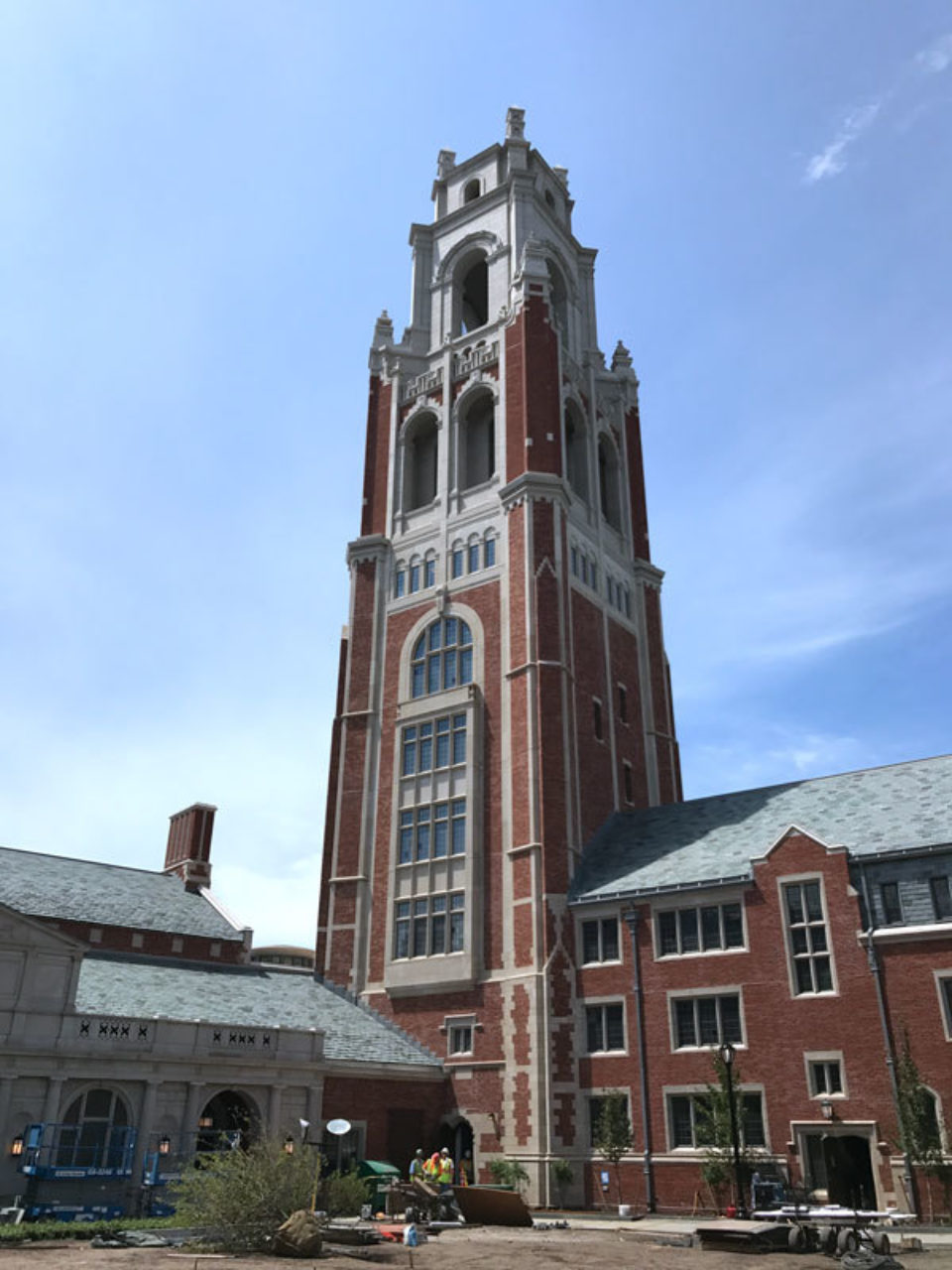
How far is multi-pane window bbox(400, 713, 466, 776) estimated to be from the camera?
47.1 meters

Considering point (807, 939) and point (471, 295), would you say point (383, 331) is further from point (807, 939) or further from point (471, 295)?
point (807, 939)

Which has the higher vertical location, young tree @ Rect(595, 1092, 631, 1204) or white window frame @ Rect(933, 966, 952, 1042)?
white window frame @ Rect(933, 966, 952, 1042)

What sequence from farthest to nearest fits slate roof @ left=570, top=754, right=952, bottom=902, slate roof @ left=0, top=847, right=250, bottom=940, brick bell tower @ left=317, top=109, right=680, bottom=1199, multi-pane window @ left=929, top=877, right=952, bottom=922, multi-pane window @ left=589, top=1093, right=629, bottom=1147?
slate roof @ left=0, top=847, right=250, bottom=940 → brick bell tower @ left=317, top=109, right=680, bottom=1199 → multi-pane window @ left=589, top=1093, right=629, bottom=1147 → slate roof @ left=570, top=754, right=952, bottom=902 → multi-pane window @ left=929, top=877, right=952, bottom=922

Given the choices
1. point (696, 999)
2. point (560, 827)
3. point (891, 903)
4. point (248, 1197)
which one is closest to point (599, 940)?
point (696, 999)

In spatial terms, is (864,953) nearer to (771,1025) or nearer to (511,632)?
(771,1025)

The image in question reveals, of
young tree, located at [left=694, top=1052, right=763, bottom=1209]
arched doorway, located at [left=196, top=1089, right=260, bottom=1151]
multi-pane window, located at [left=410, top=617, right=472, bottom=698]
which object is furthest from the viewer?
multi-pane window, located at [left=410, top=617, right=472, bottom=698]

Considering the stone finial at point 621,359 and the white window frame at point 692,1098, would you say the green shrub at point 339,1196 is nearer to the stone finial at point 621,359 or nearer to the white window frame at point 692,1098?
the white window frame at point 692,1098

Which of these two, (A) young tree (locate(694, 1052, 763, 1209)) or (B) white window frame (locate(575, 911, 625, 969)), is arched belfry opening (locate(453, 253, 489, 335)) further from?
(A) young tree (locate(694, 1052, 763, 1209))

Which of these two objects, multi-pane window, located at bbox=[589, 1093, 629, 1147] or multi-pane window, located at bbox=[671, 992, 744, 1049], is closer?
multi-pane window, located at bbox=[671, 992, 744, 1049]

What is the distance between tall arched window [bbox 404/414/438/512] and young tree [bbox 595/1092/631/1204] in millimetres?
31146

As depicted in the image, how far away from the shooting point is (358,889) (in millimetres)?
47438

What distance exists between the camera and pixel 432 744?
48.0m

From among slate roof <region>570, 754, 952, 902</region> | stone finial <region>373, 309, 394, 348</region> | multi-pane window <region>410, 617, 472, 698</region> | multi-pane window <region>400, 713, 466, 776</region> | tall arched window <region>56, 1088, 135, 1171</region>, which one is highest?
stone finial <region>373, 309, 394, 348</region>

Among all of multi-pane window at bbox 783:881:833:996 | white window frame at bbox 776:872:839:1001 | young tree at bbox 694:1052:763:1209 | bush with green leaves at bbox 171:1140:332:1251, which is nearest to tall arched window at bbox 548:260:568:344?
white window frame at bbox 776:872:839:1001
